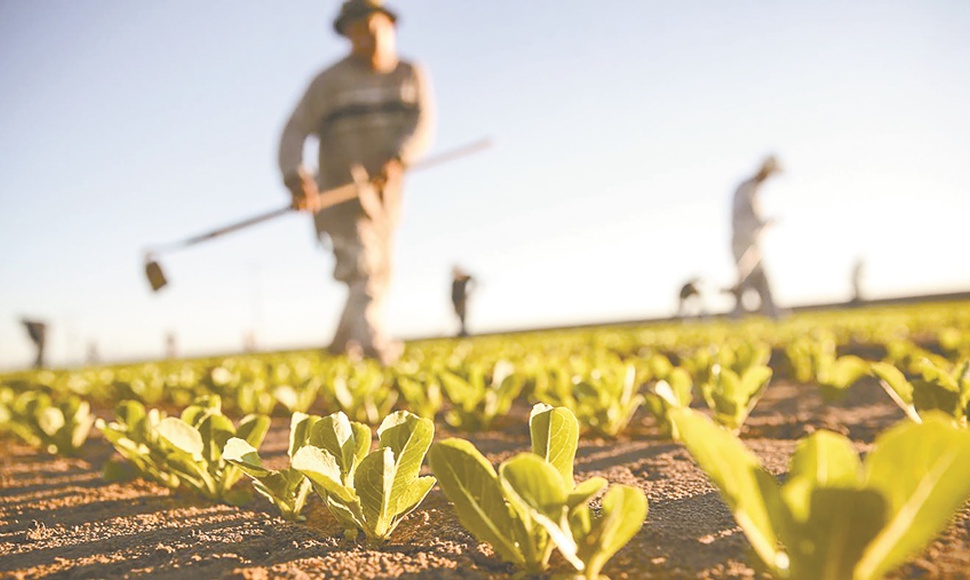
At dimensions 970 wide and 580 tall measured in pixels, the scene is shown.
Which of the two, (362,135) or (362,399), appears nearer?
(362,399)

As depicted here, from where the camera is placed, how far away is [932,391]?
5.14 ft

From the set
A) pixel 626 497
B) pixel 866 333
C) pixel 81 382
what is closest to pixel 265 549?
pixel 626 497

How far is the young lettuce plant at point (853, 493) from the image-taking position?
1.94ft

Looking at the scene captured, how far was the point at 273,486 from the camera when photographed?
120cm

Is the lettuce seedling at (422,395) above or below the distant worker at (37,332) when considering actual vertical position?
below

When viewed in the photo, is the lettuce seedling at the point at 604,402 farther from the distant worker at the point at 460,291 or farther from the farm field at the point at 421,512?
the distant worker at the point at 460,291

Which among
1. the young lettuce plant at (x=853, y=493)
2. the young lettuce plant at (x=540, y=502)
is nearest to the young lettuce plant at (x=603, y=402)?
the young lettuce plant at (x=540, y=502)

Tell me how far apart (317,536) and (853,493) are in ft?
3.36

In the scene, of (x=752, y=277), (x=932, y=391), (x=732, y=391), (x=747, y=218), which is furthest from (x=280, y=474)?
(x=752, y=277)

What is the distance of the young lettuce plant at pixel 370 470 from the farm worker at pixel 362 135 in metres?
4.52

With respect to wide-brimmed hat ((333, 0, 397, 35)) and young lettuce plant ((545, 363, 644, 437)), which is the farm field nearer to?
young lettuce plant ((545, 363, 644, 437))

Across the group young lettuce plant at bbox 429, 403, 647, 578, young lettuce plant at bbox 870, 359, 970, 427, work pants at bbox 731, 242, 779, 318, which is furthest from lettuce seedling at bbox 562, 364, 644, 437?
work pants at bbox 731, 242, 779, 318

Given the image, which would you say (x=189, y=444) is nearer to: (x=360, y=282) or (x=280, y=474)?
(x=280, y=474)

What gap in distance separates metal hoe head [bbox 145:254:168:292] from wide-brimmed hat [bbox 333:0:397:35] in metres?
3.04
